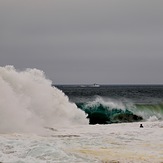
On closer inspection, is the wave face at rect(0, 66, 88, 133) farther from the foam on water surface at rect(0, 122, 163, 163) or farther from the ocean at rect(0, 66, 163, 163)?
the foam on water surface at rect(0, 122, 163, 163)

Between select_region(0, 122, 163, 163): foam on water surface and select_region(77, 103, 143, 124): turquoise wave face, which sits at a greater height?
select_region(77, 103, 143, 124): turquoise wave face

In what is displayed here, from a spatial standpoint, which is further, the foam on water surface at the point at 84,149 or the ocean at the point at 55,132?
the ocean at the point at 55,132

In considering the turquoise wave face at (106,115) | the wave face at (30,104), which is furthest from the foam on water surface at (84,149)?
the turquoise wave face at (106,115)

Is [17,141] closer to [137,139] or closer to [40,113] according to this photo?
[137,139]

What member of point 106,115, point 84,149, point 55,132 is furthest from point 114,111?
point 84,149

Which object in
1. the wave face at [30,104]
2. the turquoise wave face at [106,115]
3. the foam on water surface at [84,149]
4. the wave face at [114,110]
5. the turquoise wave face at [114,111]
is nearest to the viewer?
the foam on water surface at [84,149]

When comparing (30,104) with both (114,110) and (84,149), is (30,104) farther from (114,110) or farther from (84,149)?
(114,110)

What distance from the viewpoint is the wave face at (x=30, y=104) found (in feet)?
64.9

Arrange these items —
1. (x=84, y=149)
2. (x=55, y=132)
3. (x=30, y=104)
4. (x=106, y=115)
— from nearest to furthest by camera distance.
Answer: (x=84, y=149)
(x=55, y=132)
(x=30, y=104)
(x=106, y=115)

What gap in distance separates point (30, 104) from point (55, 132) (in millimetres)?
5610

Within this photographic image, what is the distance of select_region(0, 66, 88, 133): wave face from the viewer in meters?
19.8

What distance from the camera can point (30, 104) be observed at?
24516 mm

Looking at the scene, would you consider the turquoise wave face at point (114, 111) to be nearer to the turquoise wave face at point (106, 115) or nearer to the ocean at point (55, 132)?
the turquoise wave face at point (106, 115)

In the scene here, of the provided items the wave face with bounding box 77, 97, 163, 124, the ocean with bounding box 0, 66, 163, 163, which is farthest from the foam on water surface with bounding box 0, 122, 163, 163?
the wave face with bounding box 77, 97, 163, 124
